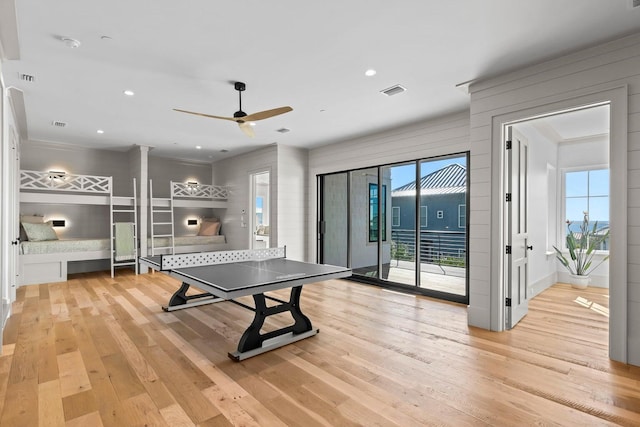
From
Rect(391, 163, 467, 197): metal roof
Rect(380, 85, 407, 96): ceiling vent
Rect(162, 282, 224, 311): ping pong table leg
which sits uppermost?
Rect(380, 85, 407, 96): ceiling vent

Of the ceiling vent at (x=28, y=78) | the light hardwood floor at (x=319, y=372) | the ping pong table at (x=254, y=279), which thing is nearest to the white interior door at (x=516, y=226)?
the light hardwood floor at (x=319, y=372)

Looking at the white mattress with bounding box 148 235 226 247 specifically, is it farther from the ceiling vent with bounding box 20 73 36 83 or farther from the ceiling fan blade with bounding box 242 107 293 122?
the ceiling fan blade with bounding box 242 107 293 122

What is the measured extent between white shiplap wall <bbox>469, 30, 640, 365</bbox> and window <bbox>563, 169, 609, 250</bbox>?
12.5 feet

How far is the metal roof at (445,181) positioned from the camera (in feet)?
16.3

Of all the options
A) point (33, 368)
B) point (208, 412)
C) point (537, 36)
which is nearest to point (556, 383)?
point (208, 412)

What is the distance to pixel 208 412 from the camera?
211cm

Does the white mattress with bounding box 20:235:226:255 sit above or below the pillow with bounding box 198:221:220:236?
below

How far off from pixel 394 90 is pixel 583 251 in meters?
4.84

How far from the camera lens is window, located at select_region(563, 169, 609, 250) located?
19.2ft

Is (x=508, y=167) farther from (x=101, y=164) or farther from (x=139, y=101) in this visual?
(x=101, y=164)

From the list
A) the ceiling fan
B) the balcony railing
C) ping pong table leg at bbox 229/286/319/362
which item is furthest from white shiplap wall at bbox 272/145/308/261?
ping pong table leg at bbox 229/286/319/362

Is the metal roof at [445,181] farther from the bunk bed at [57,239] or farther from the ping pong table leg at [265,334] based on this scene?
the bunk bed at [57,239]

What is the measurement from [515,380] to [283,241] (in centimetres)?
493

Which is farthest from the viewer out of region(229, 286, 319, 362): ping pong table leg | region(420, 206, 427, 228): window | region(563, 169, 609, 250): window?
region(563, 169, 609, 250): window
